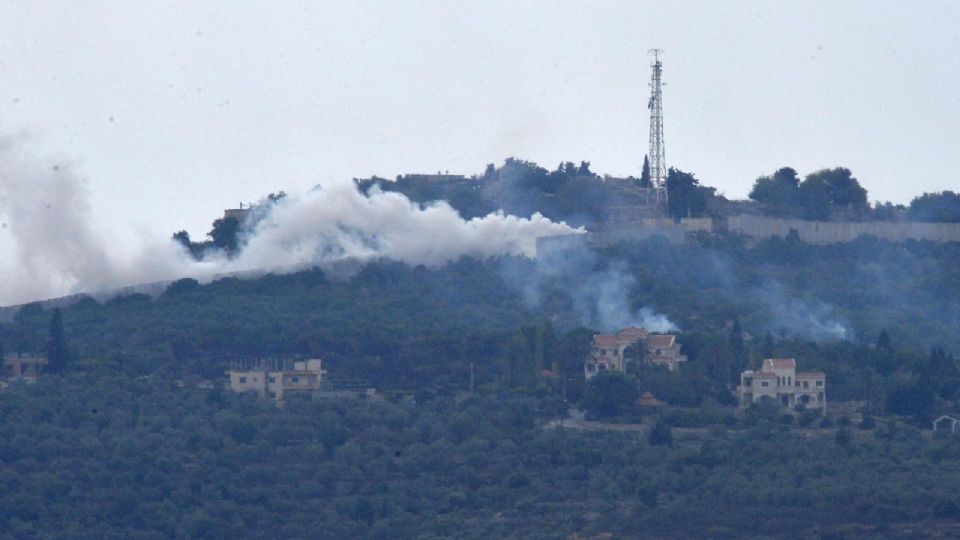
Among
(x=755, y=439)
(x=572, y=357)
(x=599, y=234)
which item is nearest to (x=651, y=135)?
(x=599, y=234)

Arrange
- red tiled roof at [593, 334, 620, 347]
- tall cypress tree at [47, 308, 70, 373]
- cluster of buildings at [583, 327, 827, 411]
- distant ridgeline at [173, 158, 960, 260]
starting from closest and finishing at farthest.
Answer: cluster of buildings at [583, 327, 827, 411]
tall cypress tree at [47, 308, 70, 373]
red tiled roof at [593, 334, 620, 347]
distant ridgeline at [173, 158, 960, 260]

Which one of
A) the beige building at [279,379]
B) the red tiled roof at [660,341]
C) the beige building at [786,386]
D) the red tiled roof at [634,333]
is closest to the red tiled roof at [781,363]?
the beige building at [786,386]

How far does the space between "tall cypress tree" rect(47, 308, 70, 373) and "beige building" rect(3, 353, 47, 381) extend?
43cm

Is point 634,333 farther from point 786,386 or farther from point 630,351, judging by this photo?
point 786,386

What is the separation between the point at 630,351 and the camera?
9681 centimetres

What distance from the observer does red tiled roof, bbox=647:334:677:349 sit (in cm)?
9788

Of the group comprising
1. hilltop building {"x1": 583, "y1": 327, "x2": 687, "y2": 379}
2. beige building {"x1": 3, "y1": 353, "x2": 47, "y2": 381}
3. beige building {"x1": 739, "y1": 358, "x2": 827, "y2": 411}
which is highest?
hilltop building {"x1": 583, "y1": 327, "x2": 687, "y2": 379}

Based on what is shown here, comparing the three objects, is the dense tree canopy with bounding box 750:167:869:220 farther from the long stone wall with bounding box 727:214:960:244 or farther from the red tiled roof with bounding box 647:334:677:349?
the red tiled roof with bounding box 647:334:677:349

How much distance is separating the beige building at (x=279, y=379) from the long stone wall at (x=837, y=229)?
2432 cm

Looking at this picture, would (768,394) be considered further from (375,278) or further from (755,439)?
(375,278)

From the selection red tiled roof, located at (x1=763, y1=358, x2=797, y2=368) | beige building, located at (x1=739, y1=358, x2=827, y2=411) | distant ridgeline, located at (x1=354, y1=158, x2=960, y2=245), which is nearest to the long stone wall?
distant ridgeline, located at (x1=354, y1=158, x2=960, y2=245)

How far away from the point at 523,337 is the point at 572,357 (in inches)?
59.8

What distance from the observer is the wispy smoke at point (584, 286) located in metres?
107

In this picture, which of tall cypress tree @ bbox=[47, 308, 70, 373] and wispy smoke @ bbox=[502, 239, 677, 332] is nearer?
tall cypress tree @ bbox=[47, 308, 70, 373]
